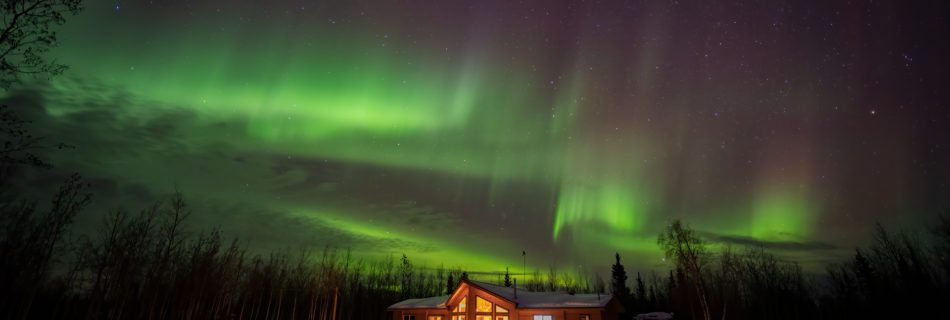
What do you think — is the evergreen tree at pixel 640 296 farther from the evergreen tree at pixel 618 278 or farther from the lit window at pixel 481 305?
the lit window at pixel 481 305

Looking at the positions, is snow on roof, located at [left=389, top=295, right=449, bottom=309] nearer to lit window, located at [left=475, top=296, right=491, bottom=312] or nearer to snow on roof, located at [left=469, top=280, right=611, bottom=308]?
lit window, located at [left=475, top=296, right=491, bottom=312]

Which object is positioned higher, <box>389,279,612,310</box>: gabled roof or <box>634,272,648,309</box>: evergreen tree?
<box>634,272,648,309</box>: evergreen tree

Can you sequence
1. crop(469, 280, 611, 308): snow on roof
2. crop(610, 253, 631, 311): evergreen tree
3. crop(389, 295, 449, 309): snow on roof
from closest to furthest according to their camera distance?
crop(469, 280, 611, 308): snow on roof → crop(389, 295, 449, 309): snow on roof → crop(610, 253, 631, 311): evergreen tree

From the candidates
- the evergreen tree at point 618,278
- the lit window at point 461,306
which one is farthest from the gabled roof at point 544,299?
the evergreen tree at point 618,278

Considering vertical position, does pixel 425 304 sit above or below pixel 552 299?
below

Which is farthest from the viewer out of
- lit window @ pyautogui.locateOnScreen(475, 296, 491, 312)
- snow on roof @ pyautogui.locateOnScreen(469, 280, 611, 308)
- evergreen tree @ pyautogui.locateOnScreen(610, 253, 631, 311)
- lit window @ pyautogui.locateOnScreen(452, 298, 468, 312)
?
evergreen tree @ pyautogui.locateOnScreen(610, 253, 631, 311)

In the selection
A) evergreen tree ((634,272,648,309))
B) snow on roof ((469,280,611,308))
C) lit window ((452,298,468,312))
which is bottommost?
lit window ((452,298,468,312))

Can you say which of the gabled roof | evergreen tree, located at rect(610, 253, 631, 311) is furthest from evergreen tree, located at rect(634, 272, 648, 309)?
the gabled roof

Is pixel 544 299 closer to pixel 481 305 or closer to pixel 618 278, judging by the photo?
pixel 481 305

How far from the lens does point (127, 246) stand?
103ft

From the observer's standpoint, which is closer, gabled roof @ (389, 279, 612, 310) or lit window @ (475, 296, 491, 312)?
gabled roof @ (389, 279, 612, 310)

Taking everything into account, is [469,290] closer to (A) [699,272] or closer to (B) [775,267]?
(A) [699,272]

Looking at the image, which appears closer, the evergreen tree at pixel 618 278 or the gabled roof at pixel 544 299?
the gabled roof at pixel 544 299

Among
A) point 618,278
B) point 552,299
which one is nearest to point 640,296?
point 618,278
